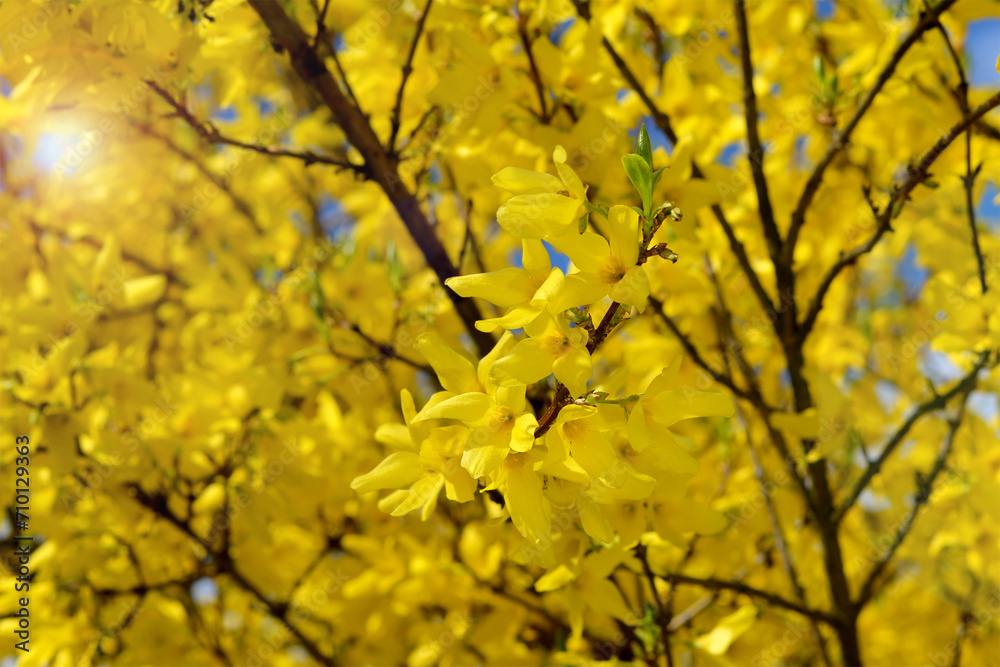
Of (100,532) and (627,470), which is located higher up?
(627,470)

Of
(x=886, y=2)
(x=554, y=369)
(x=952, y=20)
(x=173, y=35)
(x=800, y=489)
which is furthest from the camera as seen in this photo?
(x=886, y=2)

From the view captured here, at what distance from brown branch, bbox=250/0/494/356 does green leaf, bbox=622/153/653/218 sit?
674mm

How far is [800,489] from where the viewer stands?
179 cm

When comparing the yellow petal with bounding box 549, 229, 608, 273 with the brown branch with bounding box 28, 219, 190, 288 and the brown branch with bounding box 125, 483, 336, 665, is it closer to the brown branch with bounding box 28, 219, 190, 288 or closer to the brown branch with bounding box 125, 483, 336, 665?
the brown branch with bounding box 125, 483, 336, 665

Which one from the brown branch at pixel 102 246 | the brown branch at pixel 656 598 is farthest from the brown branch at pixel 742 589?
the brown branch at pixel 102 246

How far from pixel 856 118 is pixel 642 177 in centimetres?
103

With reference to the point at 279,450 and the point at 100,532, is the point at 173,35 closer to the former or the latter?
the point at 279,450

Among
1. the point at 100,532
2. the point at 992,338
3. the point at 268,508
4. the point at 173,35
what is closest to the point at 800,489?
the point at 992,338

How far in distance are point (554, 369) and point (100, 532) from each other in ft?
6.62

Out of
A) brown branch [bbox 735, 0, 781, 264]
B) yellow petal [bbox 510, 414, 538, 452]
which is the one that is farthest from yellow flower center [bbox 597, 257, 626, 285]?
brown branch [bbox 735, 0, 781, 264]

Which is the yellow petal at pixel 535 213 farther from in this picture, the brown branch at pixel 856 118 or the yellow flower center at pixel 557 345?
the brown branch at pixel 856 118

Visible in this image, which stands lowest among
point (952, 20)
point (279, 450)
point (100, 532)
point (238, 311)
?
point (100, 532)

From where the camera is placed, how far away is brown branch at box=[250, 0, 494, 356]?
4.89 feet

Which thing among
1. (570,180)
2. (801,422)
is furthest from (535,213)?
(801,422)
